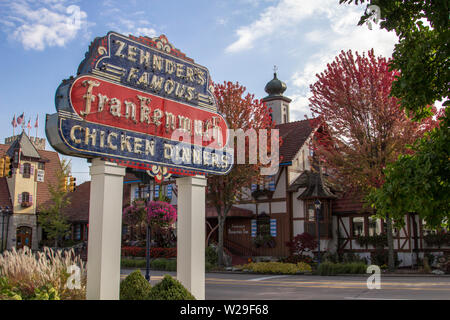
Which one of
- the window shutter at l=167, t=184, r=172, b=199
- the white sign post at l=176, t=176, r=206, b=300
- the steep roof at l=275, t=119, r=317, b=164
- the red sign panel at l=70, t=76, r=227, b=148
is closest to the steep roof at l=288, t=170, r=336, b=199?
the steep roof at l=275, t=119, r=317, b=164

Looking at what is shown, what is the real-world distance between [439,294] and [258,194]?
18.5 meters

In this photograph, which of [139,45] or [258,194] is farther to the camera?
[258,194]

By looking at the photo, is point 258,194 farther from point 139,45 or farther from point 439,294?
point 139,45

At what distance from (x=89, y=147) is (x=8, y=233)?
1415 inches

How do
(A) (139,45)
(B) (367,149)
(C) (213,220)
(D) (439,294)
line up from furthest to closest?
(C) (213,220), (B) (367,149), (D) (439,294), (A) (139,45)

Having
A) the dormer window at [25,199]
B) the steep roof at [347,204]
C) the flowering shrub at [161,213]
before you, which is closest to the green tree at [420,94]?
the flowering shrub at [161,213]

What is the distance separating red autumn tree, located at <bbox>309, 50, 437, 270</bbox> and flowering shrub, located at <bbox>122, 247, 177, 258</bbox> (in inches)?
507

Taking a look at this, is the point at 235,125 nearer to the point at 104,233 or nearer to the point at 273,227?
the point at 273,227

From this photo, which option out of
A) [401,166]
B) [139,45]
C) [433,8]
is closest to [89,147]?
[139,45]

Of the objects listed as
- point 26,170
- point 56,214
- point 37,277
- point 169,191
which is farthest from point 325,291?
point 26,170

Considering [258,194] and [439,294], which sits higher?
[258,194]

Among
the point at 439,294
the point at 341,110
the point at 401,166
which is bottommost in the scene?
the point at 439,294
